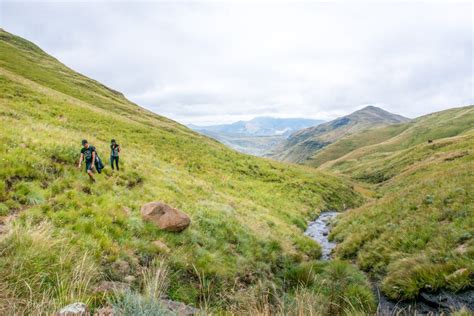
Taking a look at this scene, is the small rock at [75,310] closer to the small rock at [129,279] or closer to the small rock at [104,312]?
the small rock at [104,312]

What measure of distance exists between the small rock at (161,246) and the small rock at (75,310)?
528 centimetres

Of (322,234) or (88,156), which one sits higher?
(88,156)

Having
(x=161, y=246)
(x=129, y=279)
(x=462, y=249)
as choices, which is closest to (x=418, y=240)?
(x=462, y=249)

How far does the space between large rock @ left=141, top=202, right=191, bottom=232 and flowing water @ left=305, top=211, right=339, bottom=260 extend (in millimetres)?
8209

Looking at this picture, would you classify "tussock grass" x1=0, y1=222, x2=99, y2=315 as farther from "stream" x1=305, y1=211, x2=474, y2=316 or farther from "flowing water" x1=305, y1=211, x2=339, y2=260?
"flowing water" x1=305, y1=211, x2=339, y2=260

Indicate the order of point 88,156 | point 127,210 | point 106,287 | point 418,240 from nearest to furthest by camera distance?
point 106,287, point 418,240, point 127,210, point 88,156

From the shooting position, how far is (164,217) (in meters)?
11.6

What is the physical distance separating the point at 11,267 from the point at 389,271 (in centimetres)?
1134

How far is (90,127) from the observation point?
30109mm

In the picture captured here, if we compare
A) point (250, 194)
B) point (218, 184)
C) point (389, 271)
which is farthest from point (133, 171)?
point (389, 271)

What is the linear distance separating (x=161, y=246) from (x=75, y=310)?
5.67 meters

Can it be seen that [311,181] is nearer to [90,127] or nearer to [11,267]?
[90,127]

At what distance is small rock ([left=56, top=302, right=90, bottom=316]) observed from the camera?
4.12 metres

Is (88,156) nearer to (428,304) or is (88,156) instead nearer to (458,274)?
(428,304)
